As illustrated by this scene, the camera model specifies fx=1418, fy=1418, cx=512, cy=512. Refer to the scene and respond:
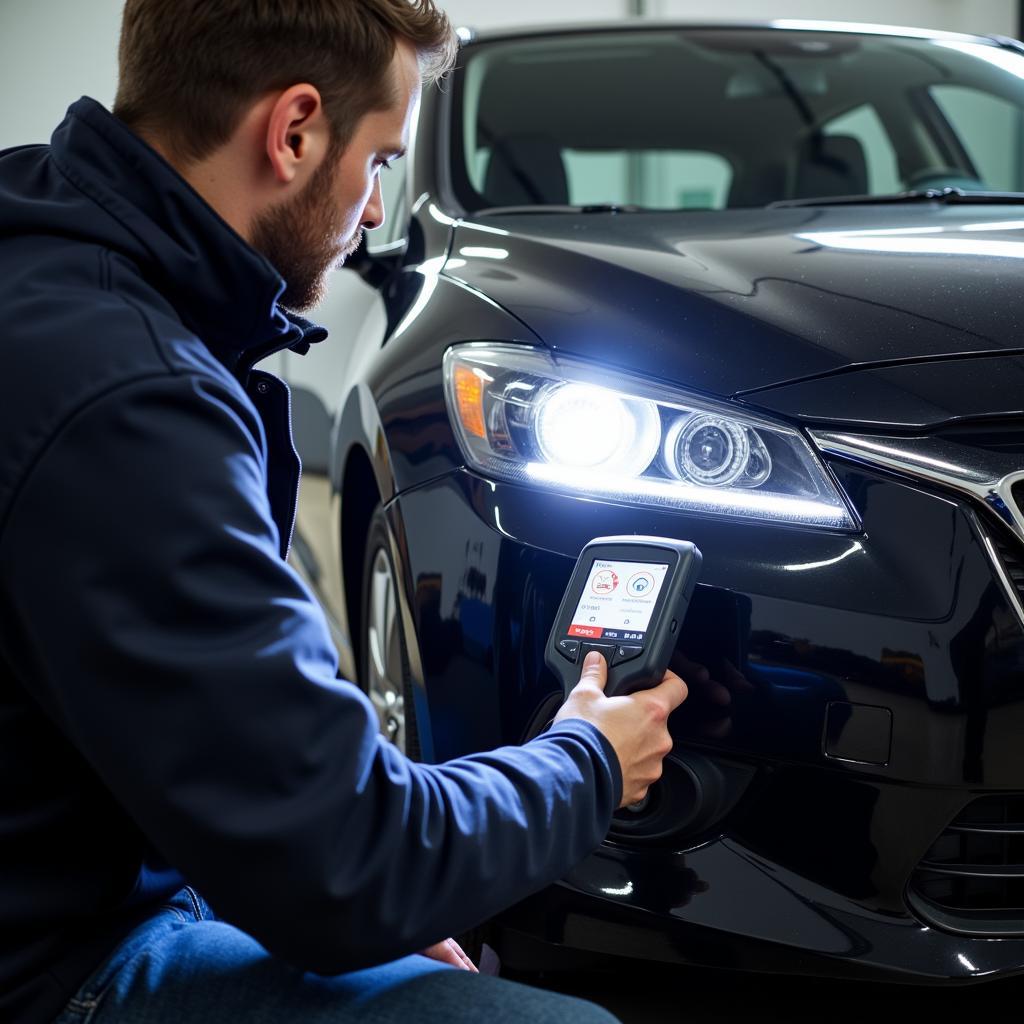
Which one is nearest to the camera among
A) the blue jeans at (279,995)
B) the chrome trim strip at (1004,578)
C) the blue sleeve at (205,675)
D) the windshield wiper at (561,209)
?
the blue sleeve at (205,675)

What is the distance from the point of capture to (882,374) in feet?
4.74

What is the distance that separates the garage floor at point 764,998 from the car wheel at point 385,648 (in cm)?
39

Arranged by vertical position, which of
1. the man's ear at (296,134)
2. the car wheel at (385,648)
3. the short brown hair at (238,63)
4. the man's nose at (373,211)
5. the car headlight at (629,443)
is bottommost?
the car wheel at (385,648)

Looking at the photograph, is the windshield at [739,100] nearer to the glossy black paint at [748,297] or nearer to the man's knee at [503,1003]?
the glossy black paint at [748,297]

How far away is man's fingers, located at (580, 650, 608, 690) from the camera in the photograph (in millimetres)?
1162

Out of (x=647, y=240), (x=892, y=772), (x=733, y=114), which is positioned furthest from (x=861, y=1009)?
(x=733, y=114)

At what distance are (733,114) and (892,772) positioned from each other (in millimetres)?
1994

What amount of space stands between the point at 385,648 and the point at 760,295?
776 millimetres

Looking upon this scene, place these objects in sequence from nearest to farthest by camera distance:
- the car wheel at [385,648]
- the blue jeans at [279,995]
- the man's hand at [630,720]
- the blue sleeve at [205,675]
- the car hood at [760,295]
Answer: the blue sleeve at [205,675], the blue jeans at [279,995], the man's hand at [630,720], the car hood at [760,295], the car wheel at [385,648]

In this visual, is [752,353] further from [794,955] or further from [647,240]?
[794,955]

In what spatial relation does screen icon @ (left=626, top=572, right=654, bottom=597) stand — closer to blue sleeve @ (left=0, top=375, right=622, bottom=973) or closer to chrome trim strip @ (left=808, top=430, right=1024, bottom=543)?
chrome trim strip @ (left=808, top=430, right=1024, bottom=543)

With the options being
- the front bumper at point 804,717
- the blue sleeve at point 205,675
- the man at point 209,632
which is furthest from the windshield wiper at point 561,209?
the blue sleeve at point 205,675

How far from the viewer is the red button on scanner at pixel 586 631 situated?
4.01ft

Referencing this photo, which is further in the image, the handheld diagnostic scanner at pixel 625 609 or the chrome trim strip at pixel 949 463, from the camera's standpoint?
the chrome trim strip at pixel 949 463
